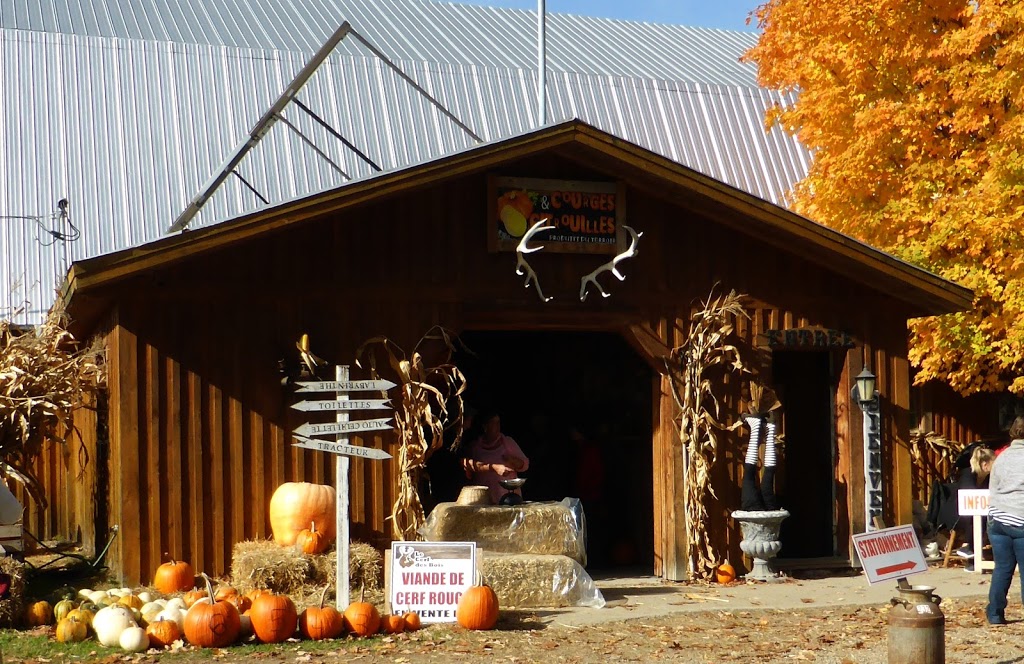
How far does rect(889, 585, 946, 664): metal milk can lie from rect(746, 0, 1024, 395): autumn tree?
7.89 meters

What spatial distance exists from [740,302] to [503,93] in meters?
13.3

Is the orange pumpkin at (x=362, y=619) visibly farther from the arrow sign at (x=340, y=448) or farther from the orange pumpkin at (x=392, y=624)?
the arrow sign at (x=340, y=448)

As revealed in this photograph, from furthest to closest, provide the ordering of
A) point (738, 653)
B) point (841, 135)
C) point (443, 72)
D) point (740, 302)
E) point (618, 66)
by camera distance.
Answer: point (618, 66), point (443, 72), point (841, 135), point (740, 302), point (738, 653)

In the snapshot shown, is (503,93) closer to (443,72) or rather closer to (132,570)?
(443,72)

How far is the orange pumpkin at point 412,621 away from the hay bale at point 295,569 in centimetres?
86

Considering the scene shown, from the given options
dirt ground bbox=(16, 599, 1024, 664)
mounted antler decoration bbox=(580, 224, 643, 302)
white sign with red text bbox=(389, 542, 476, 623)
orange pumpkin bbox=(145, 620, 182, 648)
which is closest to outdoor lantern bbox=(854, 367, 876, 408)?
mounted antler decoration bbox=(580, 224, 643, 302)

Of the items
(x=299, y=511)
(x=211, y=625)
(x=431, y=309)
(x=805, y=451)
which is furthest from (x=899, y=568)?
(x=805, y=451)

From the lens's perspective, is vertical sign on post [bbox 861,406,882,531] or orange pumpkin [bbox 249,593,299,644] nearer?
orange pumpkin [bbox 249,593,299,644]

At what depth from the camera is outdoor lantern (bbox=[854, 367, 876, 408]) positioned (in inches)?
547

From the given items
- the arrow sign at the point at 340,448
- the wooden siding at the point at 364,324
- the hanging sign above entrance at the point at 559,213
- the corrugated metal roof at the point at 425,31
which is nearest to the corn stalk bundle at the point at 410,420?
the wooden siding at the point at 364,324

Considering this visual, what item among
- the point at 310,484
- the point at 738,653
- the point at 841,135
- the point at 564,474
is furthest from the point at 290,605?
the point at 841,135

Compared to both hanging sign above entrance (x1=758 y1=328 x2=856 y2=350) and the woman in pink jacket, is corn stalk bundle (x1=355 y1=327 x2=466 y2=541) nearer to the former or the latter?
the woman in pink jacket

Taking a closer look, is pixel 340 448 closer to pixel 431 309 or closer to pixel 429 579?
pixel 429 579

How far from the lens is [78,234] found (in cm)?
2009
